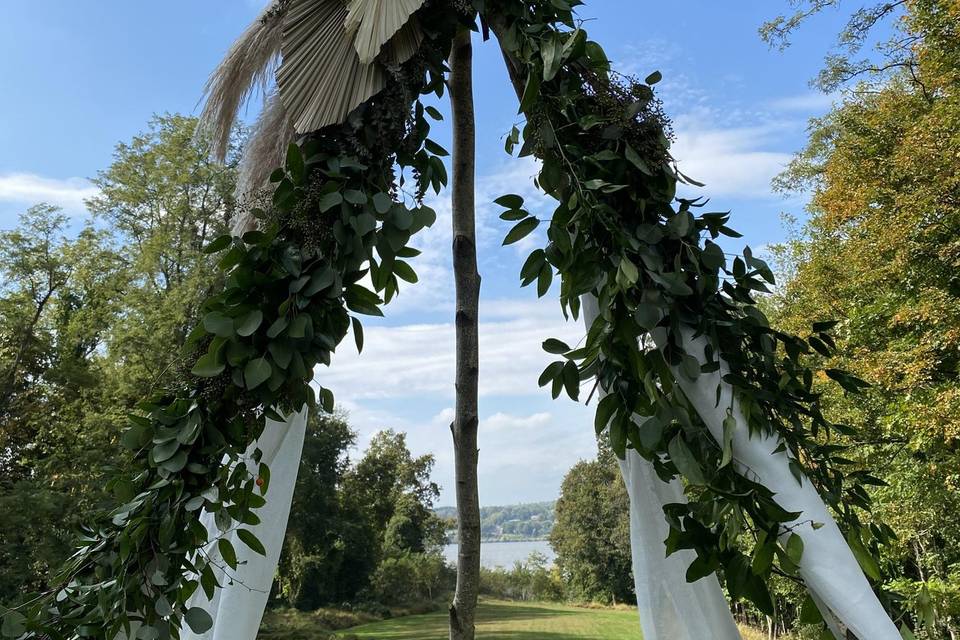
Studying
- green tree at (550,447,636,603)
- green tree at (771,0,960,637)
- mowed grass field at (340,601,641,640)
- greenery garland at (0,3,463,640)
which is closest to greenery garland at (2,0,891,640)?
greenery garland at (0,3,463,640)

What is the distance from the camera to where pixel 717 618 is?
46.8 inches

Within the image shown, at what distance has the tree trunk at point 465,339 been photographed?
5.01 ft

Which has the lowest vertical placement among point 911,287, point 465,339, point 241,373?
point 241,373

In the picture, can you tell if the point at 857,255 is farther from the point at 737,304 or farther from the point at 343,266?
the point at 343,266

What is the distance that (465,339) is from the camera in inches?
63.3

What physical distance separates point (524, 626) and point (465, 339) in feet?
50.8

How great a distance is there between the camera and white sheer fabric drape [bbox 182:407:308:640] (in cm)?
124

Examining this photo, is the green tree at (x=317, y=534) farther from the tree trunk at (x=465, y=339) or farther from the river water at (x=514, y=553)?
the tree trunk at (x=465, y=339)

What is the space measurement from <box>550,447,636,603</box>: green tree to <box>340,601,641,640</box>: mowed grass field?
2.22 metres

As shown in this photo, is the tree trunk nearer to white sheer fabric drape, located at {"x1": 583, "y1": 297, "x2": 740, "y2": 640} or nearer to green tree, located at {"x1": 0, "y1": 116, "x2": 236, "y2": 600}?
white sheer fabric drape, located at {"x1": 583, "y1": 297, "x2": 740, "y2": 640}

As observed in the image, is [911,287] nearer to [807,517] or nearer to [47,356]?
[807,517]

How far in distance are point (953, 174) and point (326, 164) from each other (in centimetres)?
548

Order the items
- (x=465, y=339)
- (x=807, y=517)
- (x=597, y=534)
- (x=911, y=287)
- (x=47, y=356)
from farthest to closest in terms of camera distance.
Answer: (x=597, y=534)
(x=47, y=356)
(x=911, y=287)
(x=465, y=339)
(x=807, y=517)

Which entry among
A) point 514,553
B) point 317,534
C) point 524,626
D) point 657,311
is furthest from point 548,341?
point 514,553
